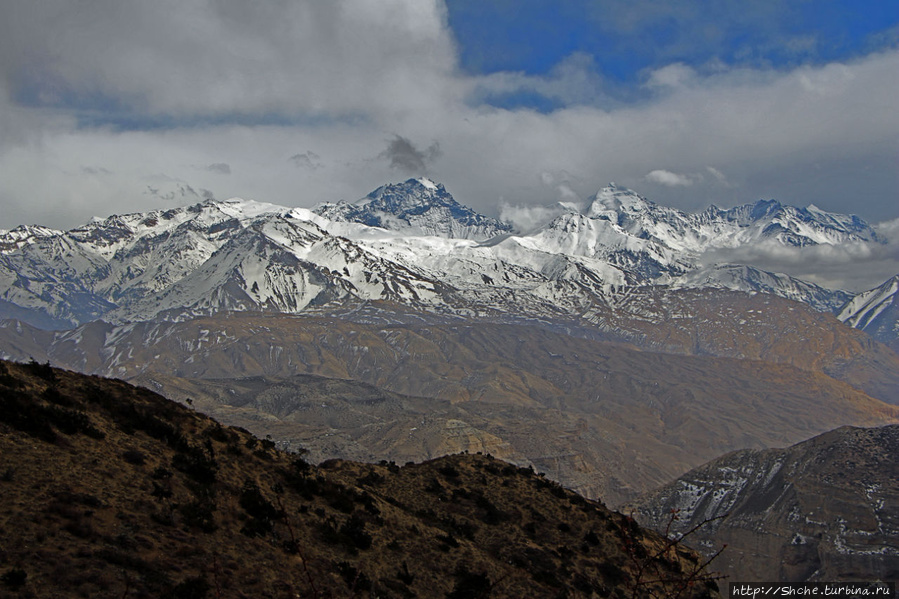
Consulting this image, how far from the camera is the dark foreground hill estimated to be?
84.0 feet

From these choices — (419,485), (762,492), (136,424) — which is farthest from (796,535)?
(136,424)

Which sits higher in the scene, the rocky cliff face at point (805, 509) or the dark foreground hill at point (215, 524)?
the dark foreground hill at point (215, 524)

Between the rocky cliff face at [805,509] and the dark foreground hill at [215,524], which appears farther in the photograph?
the rocky cliff face at [805,509]

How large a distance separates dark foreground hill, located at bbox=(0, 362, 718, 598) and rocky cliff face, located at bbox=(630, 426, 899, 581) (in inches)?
3368

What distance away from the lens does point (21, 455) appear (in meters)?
31.2

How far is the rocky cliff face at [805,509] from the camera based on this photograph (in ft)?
462

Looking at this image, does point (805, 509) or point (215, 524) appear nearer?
point (215, 524)

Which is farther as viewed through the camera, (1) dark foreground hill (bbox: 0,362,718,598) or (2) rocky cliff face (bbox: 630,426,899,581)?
(2) rocky cliff face (bbox: 630,426,899,581)

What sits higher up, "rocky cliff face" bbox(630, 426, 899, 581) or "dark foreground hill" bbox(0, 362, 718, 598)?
"dark foreground hill" bbox(0, 362, 718, 598)

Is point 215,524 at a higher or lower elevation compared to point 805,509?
higher

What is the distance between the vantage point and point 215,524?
32656mm

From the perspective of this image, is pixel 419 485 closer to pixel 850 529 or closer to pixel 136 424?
pixel 136 424

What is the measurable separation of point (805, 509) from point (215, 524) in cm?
16327

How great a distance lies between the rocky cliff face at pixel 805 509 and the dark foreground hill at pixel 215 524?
85.5 meters
